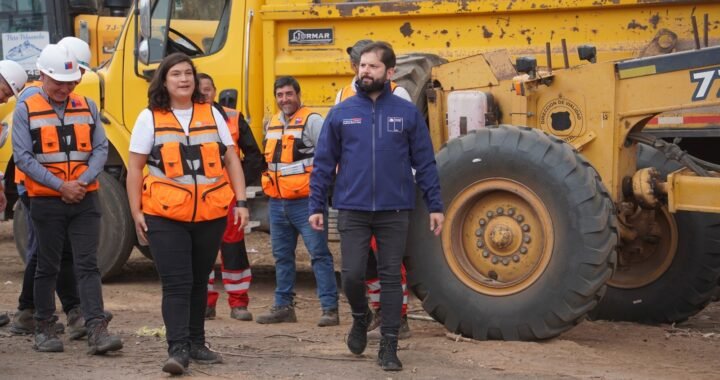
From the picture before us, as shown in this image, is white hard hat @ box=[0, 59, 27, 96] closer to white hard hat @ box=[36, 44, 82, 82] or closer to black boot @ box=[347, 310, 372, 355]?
white hard hat @ box=[36, 44, 82, 82]

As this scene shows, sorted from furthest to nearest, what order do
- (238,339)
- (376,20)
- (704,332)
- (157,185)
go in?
(376,20)
(704,332)
(238,339)
(157,185)

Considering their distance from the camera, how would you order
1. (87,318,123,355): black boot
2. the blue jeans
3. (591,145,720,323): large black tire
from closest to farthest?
(87,318,123,355): black boot, (591,145,720,323): large black tire, the blue jeans

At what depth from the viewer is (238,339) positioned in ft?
26.4

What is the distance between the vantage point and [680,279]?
867 centimetres

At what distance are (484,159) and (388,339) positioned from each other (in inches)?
57.4

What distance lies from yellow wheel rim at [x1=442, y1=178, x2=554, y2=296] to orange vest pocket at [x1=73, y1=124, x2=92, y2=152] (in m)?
2.17

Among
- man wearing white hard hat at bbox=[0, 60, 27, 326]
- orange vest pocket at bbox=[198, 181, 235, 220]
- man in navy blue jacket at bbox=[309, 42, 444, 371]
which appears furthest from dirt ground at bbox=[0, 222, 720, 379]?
man wearing white hard hat at bbox=[0, 60, 27, 326]

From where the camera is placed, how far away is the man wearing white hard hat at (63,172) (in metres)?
7.36

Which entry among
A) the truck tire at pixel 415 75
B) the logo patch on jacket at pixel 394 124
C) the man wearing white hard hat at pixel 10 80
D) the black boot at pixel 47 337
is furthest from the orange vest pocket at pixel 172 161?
the truck tire at pixel 415 75

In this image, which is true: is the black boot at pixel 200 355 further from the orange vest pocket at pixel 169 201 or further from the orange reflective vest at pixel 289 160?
the orange reflective vest at pixel 289 160

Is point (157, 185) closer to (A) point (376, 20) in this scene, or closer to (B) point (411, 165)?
(B) point (411, 165)

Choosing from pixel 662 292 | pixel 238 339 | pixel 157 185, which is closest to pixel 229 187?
pixel 157 185

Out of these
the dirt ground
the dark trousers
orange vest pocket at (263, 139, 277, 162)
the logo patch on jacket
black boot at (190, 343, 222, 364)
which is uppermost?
the logo patch on jacket

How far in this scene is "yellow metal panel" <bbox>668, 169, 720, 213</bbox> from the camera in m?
7.50
